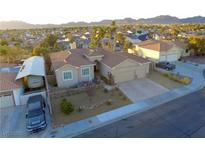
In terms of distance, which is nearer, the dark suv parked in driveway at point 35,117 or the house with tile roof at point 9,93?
the dark suv parked in driveway at point 35,117

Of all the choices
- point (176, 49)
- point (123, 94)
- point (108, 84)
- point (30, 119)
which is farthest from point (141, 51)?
point (30, 119)

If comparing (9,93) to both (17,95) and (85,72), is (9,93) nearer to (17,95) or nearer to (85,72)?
(17,95)

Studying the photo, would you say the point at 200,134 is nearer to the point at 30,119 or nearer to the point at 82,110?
the point at 82,110

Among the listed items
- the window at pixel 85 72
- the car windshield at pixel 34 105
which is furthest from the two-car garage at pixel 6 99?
the window at pixel 85 72

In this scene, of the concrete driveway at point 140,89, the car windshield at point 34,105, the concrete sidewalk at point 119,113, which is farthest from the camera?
the concrete driveway at point 140,89

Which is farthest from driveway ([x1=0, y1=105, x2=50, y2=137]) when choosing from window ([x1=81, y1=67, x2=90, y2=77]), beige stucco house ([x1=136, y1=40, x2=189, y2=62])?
beige stucco house ([x1=136, y1=40, x2=189, y2=62])

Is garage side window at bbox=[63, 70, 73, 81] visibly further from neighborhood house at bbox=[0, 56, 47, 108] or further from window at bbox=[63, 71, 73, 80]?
neighborhood house at bbox=[0, 56, 47, 108]

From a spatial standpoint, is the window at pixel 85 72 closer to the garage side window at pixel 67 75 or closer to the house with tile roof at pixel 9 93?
the garage side window at pixel 67 75
